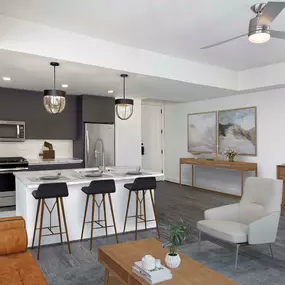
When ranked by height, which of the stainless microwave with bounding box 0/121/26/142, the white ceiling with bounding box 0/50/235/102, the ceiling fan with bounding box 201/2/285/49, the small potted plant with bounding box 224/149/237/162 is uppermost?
the white ceiling with bounding box 0/50/235/102

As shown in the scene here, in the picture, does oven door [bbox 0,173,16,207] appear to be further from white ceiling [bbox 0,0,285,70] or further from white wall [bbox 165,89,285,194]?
white wall [bbox 165,89,285,194]

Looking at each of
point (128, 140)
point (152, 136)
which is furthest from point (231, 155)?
point (152, 136)

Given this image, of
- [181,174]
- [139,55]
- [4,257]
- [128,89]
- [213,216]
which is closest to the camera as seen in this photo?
[4,257]

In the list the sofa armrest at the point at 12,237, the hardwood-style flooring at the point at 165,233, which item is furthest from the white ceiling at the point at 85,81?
the hardwood-style flooring at the point at 165,233

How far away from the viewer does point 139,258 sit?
8.01ft

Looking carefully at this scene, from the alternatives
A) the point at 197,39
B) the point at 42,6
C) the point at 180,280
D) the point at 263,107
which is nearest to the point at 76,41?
the point at 42,6

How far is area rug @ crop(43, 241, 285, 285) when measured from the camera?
9.44 ft

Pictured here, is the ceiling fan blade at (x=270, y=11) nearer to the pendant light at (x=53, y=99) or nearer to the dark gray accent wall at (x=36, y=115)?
the pendant light at (x=53, y=99)

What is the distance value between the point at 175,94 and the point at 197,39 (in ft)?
9.27

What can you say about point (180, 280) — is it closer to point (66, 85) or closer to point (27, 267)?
point (27, 267)

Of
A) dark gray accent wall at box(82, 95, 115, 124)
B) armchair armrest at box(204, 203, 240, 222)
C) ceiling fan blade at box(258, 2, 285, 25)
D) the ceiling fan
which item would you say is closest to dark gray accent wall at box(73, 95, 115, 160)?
dark gray accent wall at box(82, 95, 115, 124)

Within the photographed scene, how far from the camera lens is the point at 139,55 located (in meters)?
4.74

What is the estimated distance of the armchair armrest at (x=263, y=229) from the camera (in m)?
3.11

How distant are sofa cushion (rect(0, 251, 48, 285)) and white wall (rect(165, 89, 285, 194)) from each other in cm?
551
